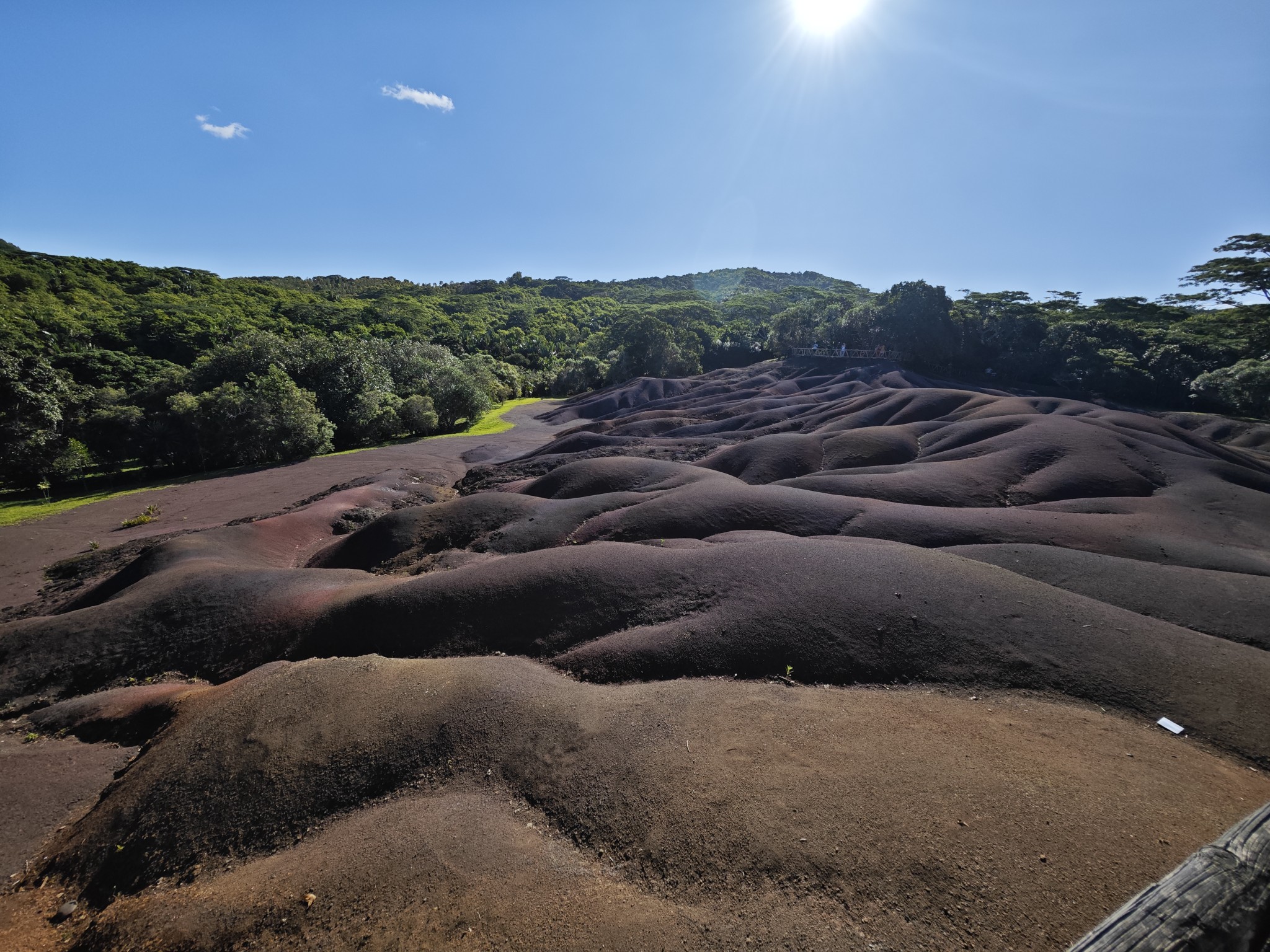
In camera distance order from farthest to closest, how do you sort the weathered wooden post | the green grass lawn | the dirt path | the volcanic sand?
the green grass lawn
the dirt path
the volcanic sand
the weathered wooden post

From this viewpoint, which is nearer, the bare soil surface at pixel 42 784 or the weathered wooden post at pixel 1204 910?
the weathered wooden post at pixel 1204 910

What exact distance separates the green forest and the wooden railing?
0.92 meters

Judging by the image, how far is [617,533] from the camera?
56.4ft

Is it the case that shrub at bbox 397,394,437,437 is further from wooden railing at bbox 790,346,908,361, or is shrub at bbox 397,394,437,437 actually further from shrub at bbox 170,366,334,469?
wooden railing at bbox 790,346,908,361

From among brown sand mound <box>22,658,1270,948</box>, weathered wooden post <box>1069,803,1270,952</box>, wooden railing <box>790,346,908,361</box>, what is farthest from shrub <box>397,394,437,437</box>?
weathered wooden post <box>1069,803,1270,952</box>

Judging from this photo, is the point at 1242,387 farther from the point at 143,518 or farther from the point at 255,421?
the point at 255,421

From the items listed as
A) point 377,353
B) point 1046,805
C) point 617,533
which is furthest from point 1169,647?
point 377,353

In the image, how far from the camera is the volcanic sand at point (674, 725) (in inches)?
211

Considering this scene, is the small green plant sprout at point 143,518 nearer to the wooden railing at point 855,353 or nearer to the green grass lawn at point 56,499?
the green grass lawn at point 56,499

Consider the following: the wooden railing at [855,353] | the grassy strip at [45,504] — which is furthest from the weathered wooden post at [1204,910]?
the wooden railing at [855,353]

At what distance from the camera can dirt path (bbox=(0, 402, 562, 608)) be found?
2088 cm

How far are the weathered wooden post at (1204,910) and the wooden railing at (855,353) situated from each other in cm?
6604

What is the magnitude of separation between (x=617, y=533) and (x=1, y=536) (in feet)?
89.5

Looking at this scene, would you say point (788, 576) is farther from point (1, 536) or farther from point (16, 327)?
Answer: point (16, 327)
